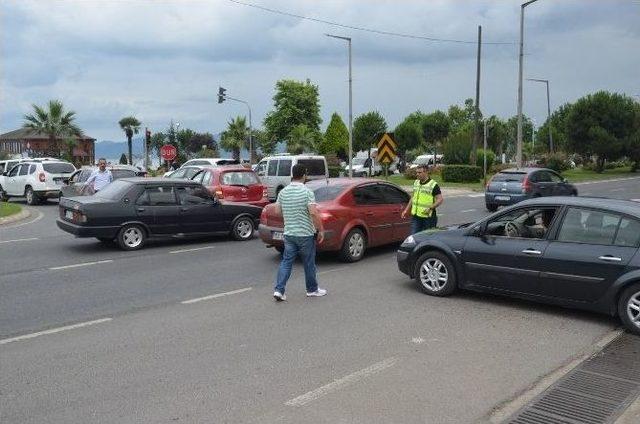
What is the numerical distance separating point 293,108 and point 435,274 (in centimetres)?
5998

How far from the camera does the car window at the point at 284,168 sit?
25.1 metres

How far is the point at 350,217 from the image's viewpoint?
11062 mm

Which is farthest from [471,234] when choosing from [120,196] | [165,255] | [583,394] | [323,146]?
[323,146]

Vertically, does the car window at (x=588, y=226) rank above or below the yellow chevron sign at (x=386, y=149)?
below

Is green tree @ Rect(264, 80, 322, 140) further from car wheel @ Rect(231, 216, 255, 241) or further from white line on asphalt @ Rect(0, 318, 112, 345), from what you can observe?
white line on asphalt @ Rect(0, 318, 112, 345)

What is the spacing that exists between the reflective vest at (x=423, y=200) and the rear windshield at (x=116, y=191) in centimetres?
584

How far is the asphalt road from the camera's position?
15.6ft

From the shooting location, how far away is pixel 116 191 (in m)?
12.8

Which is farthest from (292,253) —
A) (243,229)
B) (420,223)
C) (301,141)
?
(301,141)

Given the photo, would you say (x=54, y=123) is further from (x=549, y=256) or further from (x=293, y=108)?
(x=549, y=256)

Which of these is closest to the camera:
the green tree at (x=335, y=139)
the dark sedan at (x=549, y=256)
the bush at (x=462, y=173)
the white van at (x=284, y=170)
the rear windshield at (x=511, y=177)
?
the dark sedan at (x=549, y=256)

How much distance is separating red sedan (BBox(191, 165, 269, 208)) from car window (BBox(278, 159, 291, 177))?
7.14m

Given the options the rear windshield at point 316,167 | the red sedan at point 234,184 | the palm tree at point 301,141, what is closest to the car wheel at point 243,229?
the red sedan at point 234,184

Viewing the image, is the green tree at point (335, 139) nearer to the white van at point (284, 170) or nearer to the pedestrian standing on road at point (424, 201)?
the white van at point (284, 170)
